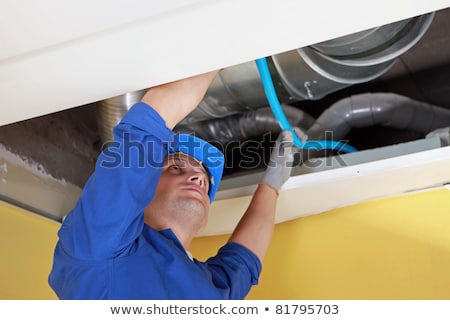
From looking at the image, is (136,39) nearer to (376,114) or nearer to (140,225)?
(140,225)

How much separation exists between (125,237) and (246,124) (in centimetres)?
86

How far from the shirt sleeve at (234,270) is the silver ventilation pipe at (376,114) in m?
0.49

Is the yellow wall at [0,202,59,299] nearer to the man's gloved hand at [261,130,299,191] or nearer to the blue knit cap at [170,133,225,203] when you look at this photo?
the blue knit cap at [170,133,225,203]

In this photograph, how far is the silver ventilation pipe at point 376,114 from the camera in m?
1.60

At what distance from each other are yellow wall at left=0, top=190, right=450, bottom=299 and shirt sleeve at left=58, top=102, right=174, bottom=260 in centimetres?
56

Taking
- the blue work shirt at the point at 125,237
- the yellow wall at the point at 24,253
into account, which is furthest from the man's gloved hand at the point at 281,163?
the yellow wall at the point at 24,253

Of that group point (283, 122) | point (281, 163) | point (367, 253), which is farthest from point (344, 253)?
point (283, 122)

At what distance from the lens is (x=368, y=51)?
1172 millimetres

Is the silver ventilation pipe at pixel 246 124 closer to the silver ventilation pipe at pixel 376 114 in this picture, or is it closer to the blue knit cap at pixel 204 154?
the silver ventilation pipe at pixel 376 114

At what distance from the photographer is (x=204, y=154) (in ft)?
4.41
